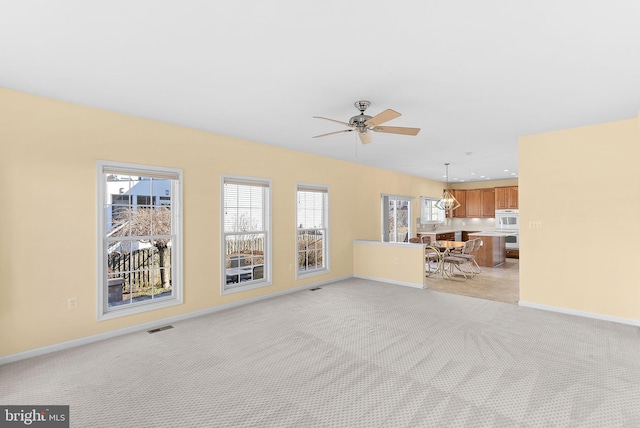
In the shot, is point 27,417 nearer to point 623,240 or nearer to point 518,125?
point 518,125

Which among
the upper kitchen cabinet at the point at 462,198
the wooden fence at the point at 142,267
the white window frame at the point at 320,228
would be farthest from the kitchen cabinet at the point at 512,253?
the wooden fence at the point at 142,267

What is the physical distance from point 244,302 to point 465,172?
6.72 metres

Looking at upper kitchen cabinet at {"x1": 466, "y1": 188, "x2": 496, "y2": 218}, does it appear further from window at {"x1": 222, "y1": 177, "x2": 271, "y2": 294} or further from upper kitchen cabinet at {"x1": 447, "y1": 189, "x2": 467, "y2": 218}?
window at {"x1": 222, "y1": 177, "x2": 271, "y2": 294}

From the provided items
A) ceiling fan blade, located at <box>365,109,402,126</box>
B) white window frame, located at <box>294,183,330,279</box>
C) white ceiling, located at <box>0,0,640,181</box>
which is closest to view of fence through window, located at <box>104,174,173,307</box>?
white ceiling, located at <box>0,0,640,181</box>

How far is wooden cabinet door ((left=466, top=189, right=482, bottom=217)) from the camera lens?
10.2 m

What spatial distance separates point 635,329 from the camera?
3646mm

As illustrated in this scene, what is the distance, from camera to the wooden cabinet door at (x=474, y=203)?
33.3 ft

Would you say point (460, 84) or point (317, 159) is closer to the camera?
point (460, 84)

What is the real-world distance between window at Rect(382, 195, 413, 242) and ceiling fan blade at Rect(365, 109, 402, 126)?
4931mm

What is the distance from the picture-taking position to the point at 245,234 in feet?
16.2

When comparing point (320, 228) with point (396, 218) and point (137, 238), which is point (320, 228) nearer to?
point (396, 218)

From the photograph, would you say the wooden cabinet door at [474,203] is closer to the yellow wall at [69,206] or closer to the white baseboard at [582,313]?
the white baseboard at [582,313]

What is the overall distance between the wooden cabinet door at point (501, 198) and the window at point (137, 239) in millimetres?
9206

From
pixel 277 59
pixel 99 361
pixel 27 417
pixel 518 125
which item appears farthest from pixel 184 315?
pixel 518 125
